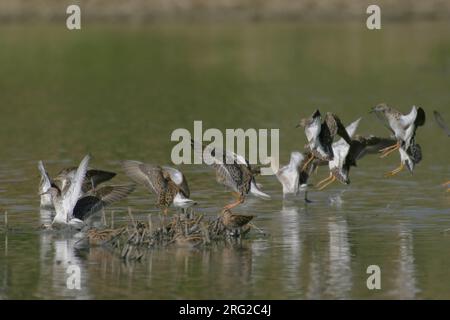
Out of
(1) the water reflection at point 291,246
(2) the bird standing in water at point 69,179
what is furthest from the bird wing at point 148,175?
(1) the water reflection at point 291,246

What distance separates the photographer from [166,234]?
15648 millimetres

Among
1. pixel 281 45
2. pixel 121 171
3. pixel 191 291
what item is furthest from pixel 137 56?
pixel 191 291

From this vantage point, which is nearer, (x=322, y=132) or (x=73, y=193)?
(x=73, y=193)

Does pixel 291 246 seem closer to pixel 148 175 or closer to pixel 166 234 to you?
pixel 166 234

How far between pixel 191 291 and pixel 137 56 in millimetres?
29329

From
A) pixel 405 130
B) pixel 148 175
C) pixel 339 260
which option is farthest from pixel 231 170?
pixel 405 130

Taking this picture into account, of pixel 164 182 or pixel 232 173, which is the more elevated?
pixel 232 173

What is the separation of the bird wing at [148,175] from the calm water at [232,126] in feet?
3.13

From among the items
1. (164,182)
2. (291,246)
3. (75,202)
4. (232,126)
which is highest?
(232,126)

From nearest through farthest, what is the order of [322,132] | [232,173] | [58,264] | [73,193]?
[58,264] → [73,193] → [232,173] → [322,132]

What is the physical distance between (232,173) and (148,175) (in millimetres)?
1066

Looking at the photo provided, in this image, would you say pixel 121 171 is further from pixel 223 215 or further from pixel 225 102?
pixel 225 102

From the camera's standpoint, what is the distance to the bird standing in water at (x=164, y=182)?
16562mm

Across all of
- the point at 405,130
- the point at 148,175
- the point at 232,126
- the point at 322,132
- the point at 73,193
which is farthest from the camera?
the point at 232,126
